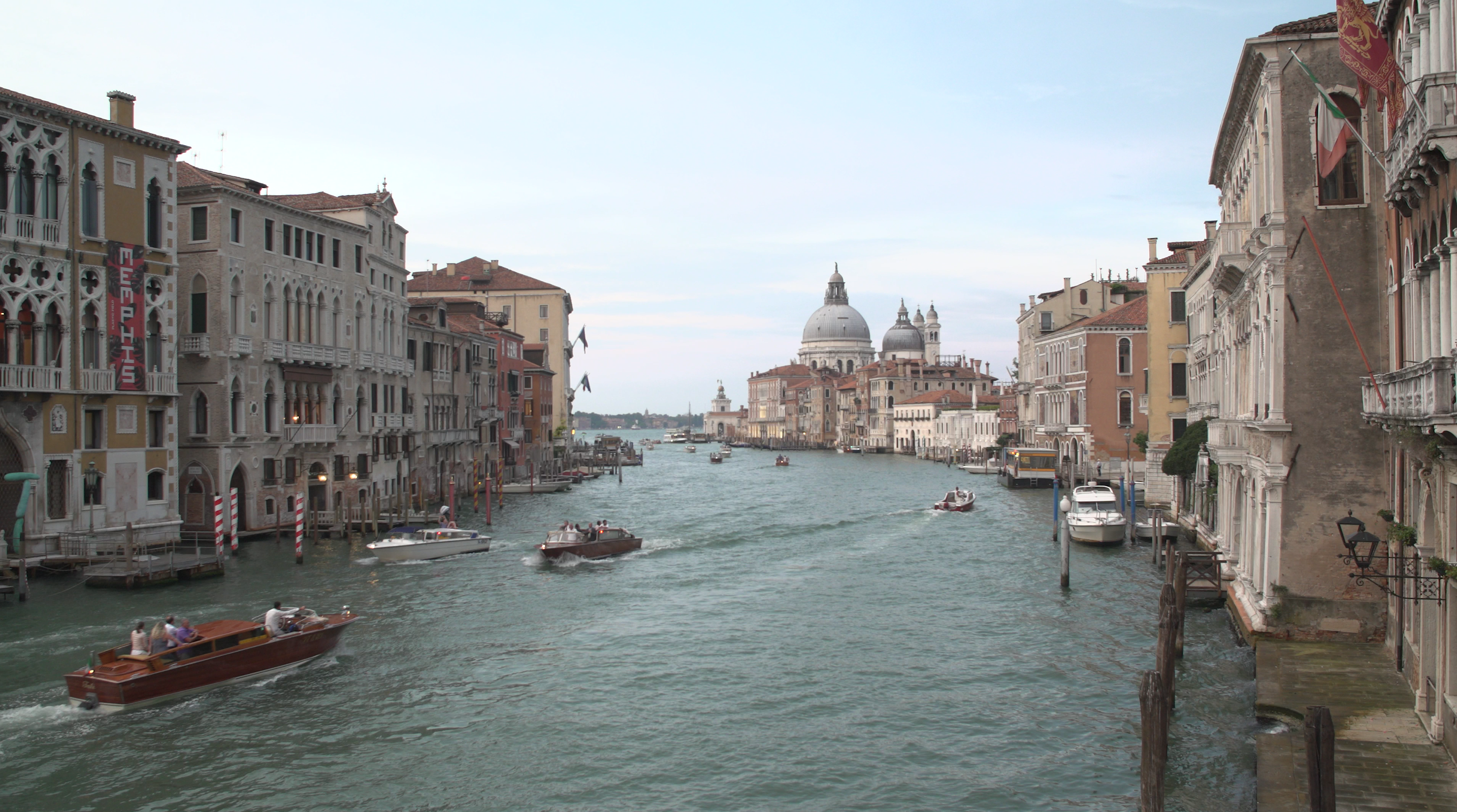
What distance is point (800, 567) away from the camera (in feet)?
91.2

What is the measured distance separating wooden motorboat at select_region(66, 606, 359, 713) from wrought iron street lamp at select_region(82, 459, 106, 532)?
379 inches

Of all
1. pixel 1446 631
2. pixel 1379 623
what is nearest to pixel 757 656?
pixel 1379 623

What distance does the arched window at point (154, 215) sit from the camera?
85.8ft

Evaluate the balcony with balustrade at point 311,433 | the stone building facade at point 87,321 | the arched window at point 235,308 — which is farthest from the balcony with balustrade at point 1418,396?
the balcony with balustrade at point 311,433

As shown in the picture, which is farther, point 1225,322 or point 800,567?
point 800,567

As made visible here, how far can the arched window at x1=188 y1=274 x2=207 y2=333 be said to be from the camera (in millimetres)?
28922

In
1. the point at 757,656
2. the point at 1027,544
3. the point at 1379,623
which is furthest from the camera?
the point at 1027,544

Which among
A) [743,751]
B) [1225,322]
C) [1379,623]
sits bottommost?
[743,751]

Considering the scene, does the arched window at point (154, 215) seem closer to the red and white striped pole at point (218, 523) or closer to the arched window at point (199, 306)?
the arched window at point (199, 306)

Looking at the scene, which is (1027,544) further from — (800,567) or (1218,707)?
(1218,707)

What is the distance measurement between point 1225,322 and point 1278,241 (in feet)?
24.8

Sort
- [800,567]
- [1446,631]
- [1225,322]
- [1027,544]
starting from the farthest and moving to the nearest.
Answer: [1027,544] → [800,567] → [1225,322] → [1446,631]

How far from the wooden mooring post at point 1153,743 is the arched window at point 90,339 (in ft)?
75.6

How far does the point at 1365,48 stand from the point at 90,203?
A: 24.4m
